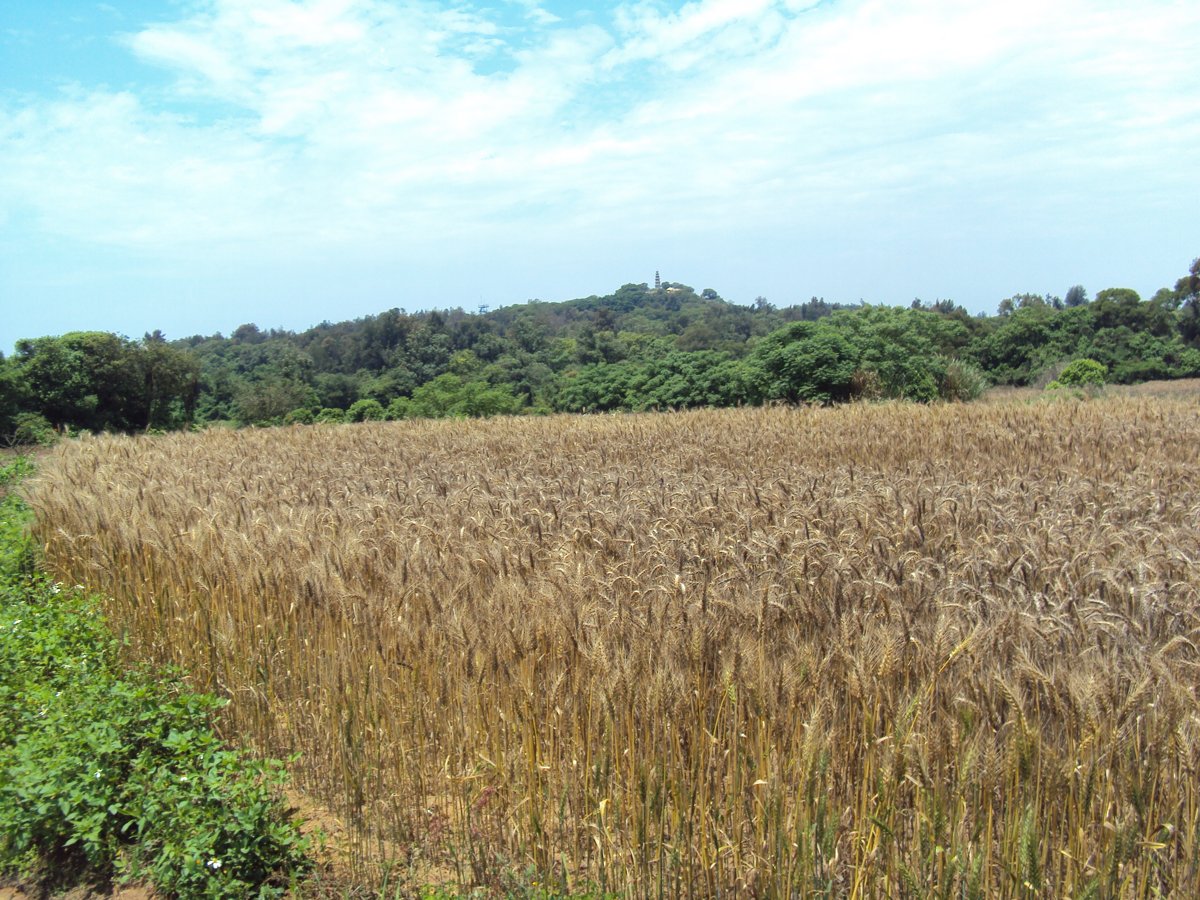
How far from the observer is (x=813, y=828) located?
246 centimetres

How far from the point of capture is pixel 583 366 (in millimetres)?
56781

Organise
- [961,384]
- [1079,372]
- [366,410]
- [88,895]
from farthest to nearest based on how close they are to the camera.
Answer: [1079,372]
[366,410]
[961,384]
[88,895]

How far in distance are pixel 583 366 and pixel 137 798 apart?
53.6 m

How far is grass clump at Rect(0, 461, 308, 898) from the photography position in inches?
129

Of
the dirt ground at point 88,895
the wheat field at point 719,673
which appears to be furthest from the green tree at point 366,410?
the dirt ground at point 88,895

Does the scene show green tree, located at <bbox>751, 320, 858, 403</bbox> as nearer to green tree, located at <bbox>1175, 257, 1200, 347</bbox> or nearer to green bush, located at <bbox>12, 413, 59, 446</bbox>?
green bush, located at <bbox>12, 413, 59, 446</bbox>

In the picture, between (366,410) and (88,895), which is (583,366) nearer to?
(366,410)

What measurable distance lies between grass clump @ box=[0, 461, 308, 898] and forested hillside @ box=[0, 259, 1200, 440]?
15.3 meters

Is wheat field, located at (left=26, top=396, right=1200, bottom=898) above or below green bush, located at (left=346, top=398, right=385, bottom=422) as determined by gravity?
below

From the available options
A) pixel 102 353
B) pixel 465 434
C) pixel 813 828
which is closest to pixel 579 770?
pixel 813 828

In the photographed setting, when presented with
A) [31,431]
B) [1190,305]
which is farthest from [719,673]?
[1190,305]

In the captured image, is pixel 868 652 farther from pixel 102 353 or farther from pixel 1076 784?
pixel 102 353

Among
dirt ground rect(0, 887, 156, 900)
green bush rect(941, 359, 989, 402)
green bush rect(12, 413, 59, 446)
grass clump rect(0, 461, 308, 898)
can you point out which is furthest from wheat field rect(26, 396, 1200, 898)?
green bush rect(941, 359, 989, 402)

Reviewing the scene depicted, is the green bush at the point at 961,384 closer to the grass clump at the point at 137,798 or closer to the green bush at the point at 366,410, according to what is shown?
the green bush at the point at 366,410
